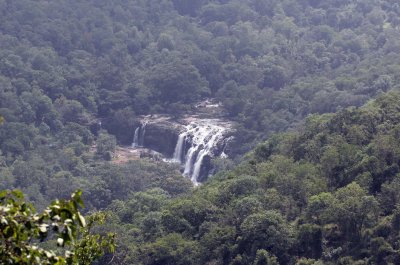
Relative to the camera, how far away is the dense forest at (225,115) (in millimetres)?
32250

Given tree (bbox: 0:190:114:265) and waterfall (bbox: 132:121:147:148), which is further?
waterfall (bbox: 132:121:147:148)

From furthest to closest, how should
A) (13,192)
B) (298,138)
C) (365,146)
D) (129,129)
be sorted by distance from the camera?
(129,129), (298,138), (365,146), (13,192)

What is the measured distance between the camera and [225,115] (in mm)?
67500

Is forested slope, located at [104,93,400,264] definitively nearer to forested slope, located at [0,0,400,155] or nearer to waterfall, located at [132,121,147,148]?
forested slope, located at [0,0,400,155]

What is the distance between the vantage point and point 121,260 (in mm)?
34094

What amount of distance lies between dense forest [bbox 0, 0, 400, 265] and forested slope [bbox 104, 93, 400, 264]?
0.07 metres

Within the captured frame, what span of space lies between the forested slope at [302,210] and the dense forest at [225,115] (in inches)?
2.9

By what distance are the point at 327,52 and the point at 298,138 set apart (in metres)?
36.3

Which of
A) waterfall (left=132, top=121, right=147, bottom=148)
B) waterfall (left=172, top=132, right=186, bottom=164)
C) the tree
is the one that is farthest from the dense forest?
the tree

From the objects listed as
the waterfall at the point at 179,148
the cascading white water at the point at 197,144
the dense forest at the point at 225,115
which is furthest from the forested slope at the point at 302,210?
the waterfall at the point at 179,148

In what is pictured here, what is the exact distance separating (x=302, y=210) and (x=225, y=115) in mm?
33439

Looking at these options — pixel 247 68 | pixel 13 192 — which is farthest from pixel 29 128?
pixel 13 192

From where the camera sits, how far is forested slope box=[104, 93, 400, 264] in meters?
30.4

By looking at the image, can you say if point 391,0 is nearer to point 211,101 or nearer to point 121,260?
point 211,101
